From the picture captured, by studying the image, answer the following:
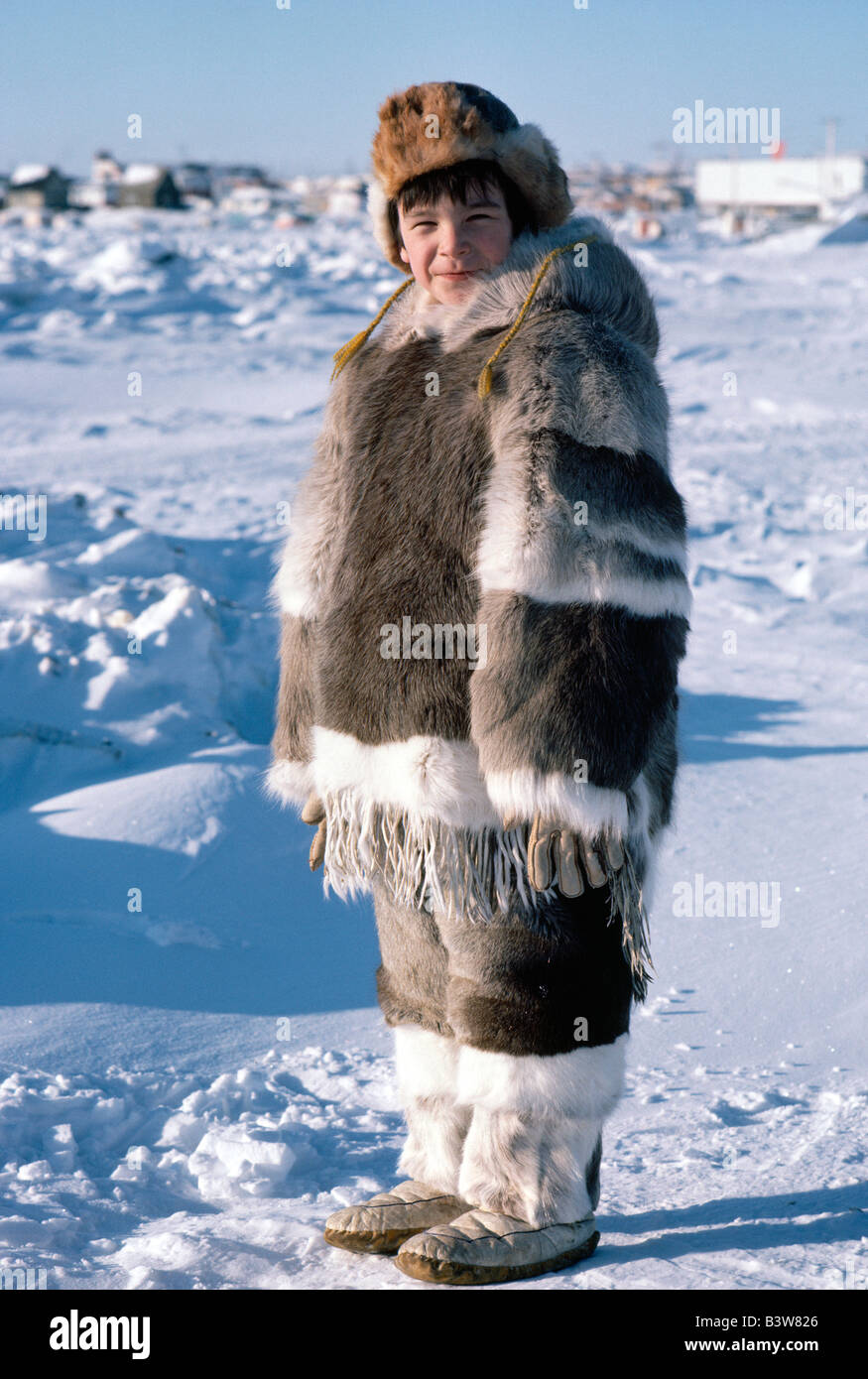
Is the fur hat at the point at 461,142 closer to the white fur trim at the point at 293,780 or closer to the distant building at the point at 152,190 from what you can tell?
the white fur trim at the point at 293,780

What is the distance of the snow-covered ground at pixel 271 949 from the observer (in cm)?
203

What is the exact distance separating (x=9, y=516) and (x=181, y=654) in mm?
2247

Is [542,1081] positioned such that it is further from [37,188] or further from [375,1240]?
[37,188]

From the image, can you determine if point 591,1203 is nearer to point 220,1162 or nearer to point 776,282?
point 220,1162

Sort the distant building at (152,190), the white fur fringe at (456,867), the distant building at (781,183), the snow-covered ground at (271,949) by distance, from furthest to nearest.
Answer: the distant building at (781,183)
the distant building at (152,190)
the snow-covered ground at (271,949)
the white fur fringe at (456,867)

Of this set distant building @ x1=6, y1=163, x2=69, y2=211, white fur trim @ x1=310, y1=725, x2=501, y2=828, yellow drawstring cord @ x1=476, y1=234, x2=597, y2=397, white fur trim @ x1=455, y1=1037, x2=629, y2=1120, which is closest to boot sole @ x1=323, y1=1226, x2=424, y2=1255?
white fur trim @ x1=455, y1=1037, x2=629, y2=1120

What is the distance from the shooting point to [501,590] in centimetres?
168

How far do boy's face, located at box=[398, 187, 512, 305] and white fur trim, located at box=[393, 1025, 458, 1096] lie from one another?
3.58 ft

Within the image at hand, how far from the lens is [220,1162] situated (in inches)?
86.4

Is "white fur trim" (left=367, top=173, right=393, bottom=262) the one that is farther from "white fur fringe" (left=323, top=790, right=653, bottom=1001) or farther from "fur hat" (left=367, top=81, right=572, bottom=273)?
"white fur fringe" (left=323, top=790, right=653, bottom=1001)

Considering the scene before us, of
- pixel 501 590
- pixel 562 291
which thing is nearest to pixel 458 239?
pixel 562 291

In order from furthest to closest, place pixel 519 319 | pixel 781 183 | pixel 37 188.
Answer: pixel 781 183 < pixel 37 188 < pixel 519 319

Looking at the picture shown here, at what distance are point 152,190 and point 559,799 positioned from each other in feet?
139

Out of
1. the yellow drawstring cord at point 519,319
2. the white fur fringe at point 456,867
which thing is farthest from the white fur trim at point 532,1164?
the yellow drawstring cord at point 519,319
